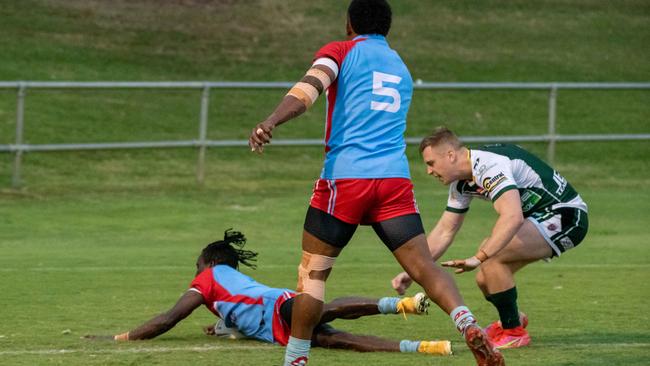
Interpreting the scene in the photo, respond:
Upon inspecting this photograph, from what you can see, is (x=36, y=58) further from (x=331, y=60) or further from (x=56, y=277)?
(x=331, y=60)

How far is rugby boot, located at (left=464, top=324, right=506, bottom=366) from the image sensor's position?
697cm

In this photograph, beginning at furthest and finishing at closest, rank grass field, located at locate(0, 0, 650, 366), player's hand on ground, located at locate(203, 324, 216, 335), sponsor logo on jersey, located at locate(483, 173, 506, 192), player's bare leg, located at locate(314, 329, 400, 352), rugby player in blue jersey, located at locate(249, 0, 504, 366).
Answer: grass field, located at locate(0, 0, 650, 366) < player's hand on ground, located at locate(203, 324, 216, 335) < player's bare leg, located at locate(314, 329, 400, 352) < sponsor logo on jersey, located at locate(483, 173, 506, 192) < rugby player in blue jersey, located at locate(249, 0, 504, 366)

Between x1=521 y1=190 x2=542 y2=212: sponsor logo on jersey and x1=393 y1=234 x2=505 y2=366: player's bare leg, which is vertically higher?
x1=521 y1=190 x2=542 y2=212: sponsor logo on jersey

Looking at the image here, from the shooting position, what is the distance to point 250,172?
19922 mm

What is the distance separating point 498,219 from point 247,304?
5.73 feet

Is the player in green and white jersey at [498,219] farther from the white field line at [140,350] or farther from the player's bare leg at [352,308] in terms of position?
the white field line at [140,350]

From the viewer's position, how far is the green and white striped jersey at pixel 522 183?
328 inches

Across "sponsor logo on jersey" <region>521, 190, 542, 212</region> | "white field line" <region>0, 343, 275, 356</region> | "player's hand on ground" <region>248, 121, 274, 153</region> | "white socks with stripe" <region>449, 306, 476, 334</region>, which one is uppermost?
"player's hand on ground" <region>248, 121, 274, 153</region>

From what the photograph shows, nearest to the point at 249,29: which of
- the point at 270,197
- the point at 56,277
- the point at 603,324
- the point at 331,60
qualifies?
the point at 270,197

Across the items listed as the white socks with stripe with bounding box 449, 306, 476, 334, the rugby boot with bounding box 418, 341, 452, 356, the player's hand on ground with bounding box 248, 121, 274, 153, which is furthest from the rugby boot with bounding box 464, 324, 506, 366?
the player's hand on ground with bounding box 248, 121, 274, 153

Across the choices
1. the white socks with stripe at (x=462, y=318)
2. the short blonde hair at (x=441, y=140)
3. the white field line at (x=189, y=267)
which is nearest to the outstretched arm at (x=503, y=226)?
the white socks with stripe at (x=462, y=318)

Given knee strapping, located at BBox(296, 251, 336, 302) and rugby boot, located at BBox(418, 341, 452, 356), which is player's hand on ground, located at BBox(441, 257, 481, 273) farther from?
rugby boot, located at BBox(418, 341, 452, 356)

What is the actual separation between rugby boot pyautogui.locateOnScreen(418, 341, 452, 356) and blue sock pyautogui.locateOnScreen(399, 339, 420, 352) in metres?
0.05

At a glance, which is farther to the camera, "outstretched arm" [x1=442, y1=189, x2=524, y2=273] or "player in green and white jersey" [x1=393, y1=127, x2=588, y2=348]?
"player in green and white jersey" [x1=393, y1=127, x2=588, y2=348]
